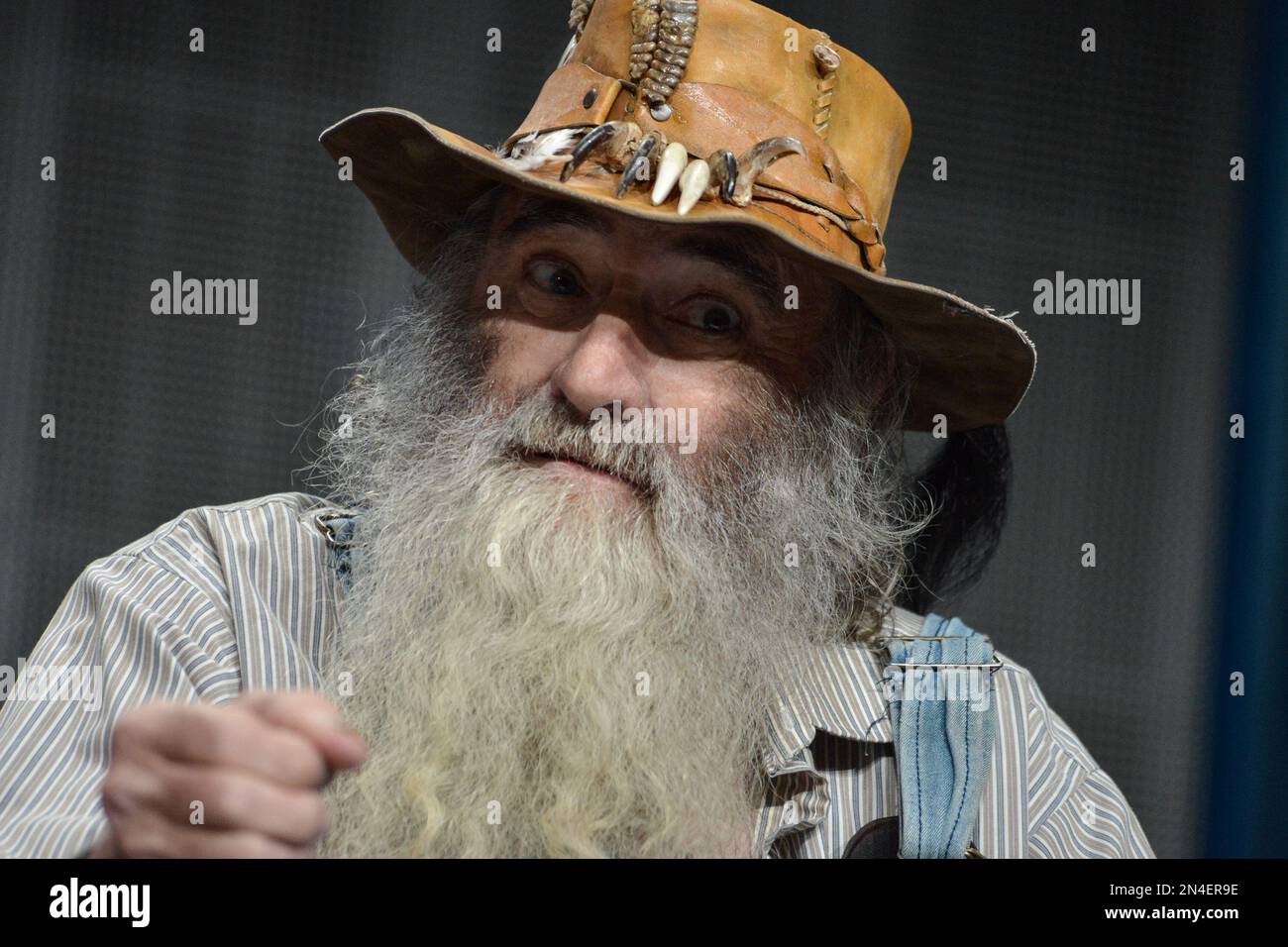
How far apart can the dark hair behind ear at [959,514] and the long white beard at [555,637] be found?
1.60 feet

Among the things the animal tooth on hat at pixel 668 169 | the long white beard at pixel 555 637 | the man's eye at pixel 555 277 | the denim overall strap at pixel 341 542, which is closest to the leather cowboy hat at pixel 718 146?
the animal tooth on hat at pixel 668 169

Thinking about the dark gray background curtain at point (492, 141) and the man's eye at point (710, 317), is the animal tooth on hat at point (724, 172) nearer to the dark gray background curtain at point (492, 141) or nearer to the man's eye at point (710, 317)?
the man's eye at point (710, 317)

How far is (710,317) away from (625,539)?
0.29m

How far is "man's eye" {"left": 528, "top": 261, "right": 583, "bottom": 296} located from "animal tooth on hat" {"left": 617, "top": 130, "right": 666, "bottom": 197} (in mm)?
135

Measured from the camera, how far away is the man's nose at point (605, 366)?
1.34 metres

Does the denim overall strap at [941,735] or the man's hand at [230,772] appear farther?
the denim overall strap at [941,735]


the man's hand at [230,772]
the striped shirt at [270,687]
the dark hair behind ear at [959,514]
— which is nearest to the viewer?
the man's hand at [230,772]

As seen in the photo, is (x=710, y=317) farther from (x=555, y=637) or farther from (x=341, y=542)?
(x=341, y=542)

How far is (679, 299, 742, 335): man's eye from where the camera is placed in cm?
143

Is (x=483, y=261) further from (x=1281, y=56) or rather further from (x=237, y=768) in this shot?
(x=1281, y=56)

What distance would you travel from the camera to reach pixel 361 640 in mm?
1411

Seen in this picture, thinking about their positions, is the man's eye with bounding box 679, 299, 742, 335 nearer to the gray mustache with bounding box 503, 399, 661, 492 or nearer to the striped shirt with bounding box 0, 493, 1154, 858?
the gray mustache with bounding box 503, 399, 661, 492

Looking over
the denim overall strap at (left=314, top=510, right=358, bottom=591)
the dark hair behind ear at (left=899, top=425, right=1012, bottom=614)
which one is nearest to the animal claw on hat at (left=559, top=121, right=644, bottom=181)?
the denim overall strap at (left=314, top=510, right=358, bottom=591)

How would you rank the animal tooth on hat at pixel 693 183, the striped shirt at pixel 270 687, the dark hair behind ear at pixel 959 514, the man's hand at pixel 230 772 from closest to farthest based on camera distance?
the man's hand at pixel 230 772 < the striped shirt at pixel 270 687 < the animal tooth on hat at pixel 693 183 < the dark hair behind ear at pixel 959 514
